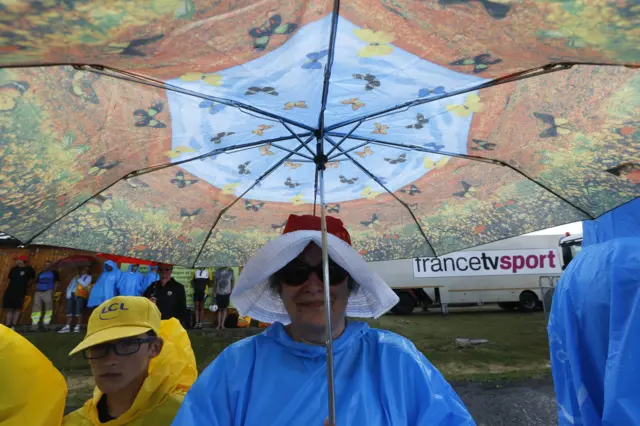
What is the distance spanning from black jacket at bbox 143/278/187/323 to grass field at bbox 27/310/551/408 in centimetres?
71

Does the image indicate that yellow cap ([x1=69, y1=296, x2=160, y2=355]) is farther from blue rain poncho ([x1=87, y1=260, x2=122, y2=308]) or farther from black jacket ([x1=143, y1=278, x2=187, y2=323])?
blue rain poncho ([x1=87, y1=260, x2=122, y2=308])

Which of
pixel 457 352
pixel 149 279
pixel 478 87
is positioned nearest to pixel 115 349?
pixel 478 87

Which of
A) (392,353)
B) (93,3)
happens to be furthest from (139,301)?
(93,3)

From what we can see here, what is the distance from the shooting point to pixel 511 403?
5488 millimetres

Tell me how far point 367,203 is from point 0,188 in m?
2.10

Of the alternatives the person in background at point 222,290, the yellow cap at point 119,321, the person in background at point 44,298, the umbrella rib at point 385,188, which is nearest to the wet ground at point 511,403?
the umbrella rib at point 385,188

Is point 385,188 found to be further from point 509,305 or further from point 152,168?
point 509,305

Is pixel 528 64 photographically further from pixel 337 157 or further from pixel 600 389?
pixel 600 389

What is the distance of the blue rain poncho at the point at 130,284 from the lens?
381 inches

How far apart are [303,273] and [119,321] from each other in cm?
100

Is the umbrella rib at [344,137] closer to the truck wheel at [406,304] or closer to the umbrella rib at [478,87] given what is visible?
the umbrella rib at [478,87]

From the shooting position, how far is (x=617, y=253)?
199cm

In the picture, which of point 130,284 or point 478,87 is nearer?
point 478,87

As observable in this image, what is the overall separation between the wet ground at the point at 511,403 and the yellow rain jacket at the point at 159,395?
4.41 meters
